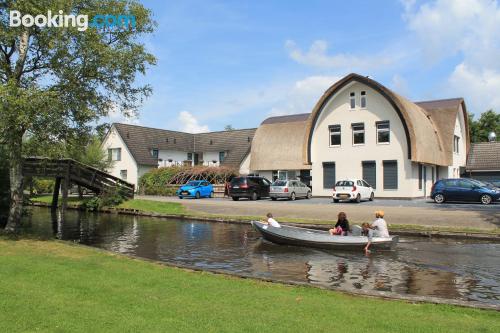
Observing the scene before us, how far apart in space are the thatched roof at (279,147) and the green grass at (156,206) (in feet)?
53.3

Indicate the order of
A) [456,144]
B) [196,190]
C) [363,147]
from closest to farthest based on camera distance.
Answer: [363,147] < [196,190] < [456,144]

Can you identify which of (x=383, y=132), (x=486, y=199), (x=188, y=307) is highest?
(x=383, y=132)

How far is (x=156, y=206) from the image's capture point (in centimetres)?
3016

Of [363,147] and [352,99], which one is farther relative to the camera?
[352,99]

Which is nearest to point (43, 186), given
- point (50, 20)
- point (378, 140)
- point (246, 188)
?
point (246, 188)

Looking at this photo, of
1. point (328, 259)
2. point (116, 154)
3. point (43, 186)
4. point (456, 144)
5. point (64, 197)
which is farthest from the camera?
point (116, 154)

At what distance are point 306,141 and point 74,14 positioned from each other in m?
25.3

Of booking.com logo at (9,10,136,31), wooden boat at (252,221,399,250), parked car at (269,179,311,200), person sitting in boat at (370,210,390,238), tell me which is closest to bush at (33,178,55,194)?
parked car at (269,179,311,200)

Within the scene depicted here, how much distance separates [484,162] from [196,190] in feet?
90.4

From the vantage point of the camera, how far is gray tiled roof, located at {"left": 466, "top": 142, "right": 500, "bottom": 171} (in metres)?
42.7

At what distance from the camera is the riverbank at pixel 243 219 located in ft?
59.5

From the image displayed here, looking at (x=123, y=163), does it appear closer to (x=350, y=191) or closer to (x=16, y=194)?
(x=350, y=191)

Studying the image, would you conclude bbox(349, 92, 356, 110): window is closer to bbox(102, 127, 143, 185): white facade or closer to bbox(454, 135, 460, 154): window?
bbox(454, 135, 460, 154): window

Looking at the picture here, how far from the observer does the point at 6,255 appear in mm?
11945
